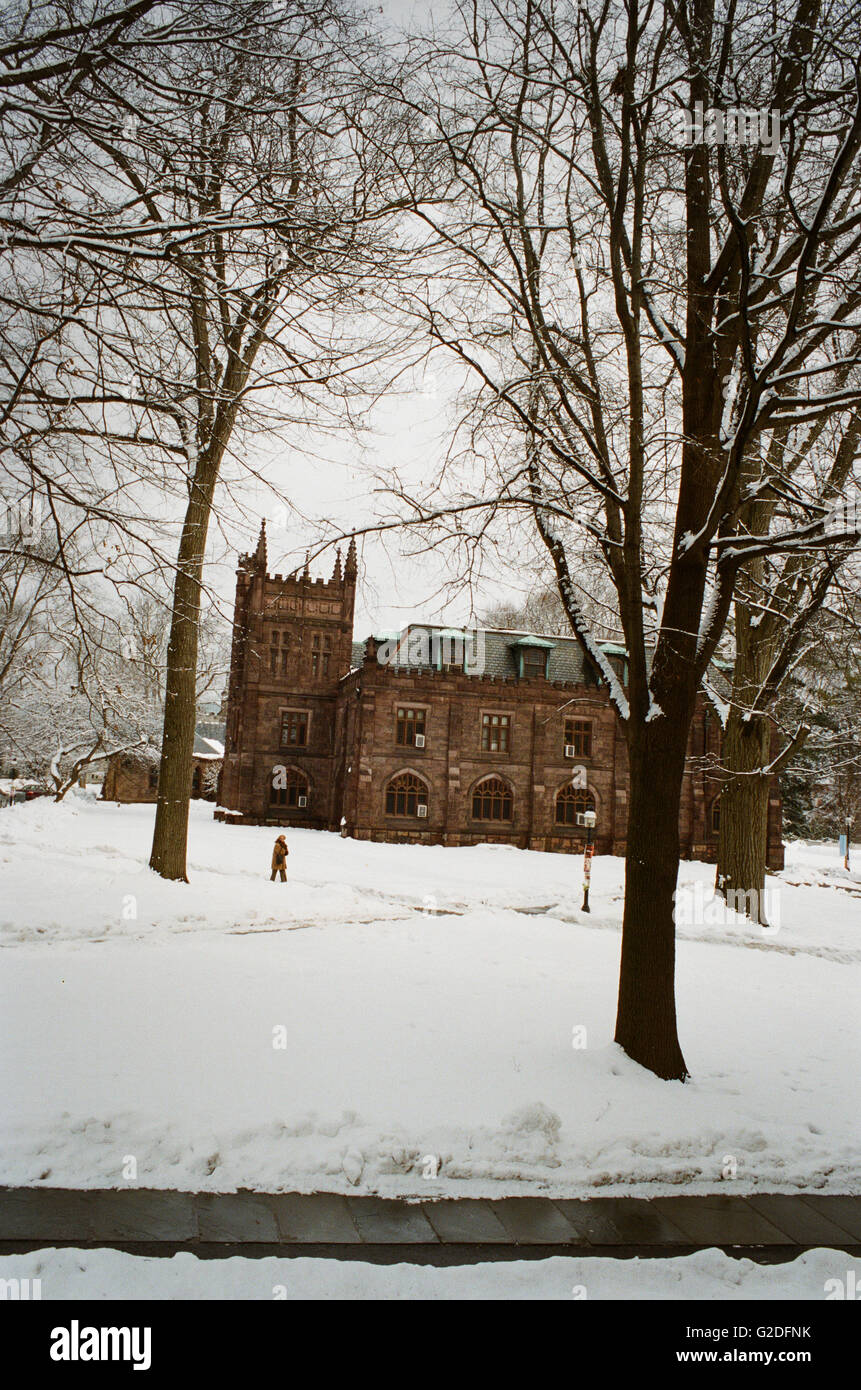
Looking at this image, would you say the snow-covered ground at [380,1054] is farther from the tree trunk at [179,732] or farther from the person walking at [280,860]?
the person walking at [280,860]

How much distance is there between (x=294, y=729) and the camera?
41.3 meters

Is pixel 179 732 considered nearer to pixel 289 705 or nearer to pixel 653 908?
pixel 653 908

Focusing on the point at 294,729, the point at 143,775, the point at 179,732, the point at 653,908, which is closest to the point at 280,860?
the point at 179,732

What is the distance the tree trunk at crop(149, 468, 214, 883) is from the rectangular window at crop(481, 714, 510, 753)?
24045 millimetres

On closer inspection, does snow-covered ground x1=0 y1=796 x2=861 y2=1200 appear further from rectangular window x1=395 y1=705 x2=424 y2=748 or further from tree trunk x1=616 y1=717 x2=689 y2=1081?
rectangular window x1=395 y1=705 x2=424 y2=748

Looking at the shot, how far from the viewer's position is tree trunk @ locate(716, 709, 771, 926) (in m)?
14.7

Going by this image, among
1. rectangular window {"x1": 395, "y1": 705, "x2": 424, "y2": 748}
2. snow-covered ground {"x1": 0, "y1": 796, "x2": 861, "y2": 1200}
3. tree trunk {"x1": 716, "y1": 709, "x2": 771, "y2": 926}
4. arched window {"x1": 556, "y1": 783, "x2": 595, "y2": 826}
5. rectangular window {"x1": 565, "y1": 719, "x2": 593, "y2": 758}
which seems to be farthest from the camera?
rectangular window {"x1": 565, "y1": 719, "x2": 593, "y2": 758}

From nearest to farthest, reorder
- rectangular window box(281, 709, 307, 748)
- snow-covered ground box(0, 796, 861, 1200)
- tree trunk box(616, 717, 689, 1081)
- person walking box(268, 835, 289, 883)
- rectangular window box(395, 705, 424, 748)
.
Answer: snow-covered ground box(0, 796, 861, 1200)
tree trunk box(616, 717, 689, 1081)
person walking box(268, 835, 289, 883)
rectangular window box(395, 705, 424, 748)
rectangular window box(281, 709, 307, 748)

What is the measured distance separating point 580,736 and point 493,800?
5.12m

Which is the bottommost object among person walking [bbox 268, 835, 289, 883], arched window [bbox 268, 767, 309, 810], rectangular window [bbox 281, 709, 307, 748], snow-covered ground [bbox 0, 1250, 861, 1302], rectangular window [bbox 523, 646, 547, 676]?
snow-covered ground [bbox 0, 1250, 861, 1302]

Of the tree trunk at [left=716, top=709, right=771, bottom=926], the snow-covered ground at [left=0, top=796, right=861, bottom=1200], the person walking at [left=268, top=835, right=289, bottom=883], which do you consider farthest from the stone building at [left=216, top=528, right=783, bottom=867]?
the snow-covered ground at [left=0, top=796, right=861, bottom=1200]

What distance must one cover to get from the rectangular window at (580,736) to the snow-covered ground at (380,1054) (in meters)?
24.5

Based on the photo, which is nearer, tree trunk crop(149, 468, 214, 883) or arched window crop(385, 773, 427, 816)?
tree trunk crop(149, 468, 214, 883)

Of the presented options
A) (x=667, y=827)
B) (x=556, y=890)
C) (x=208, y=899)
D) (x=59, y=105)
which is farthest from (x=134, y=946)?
(x=556, y=890)
